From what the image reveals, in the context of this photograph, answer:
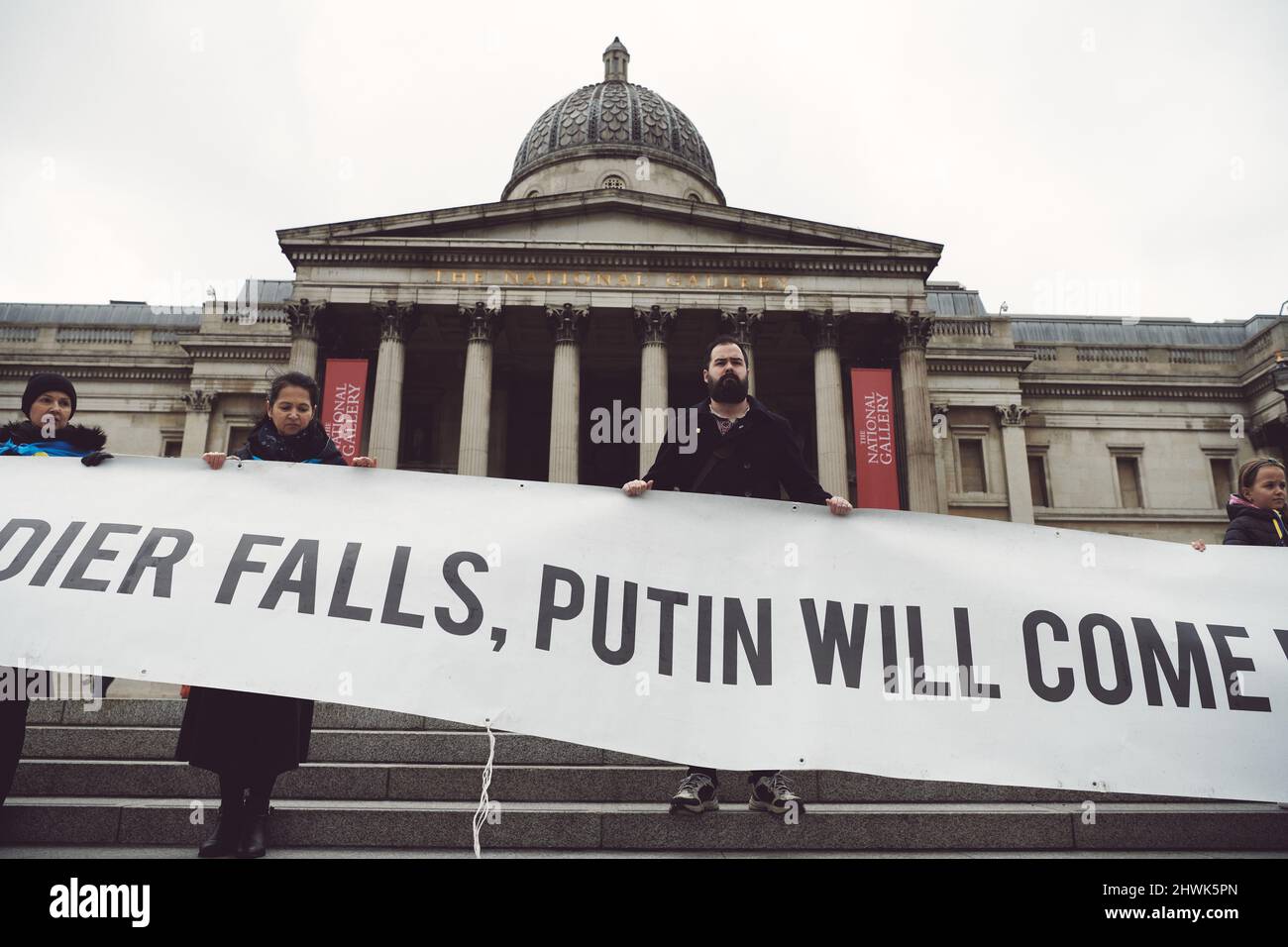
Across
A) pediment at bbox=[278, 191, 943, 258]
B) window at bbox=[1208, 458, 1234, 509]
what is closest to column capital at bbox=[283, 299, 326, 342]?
pediment at bbox=[278, 191, 943, 258]

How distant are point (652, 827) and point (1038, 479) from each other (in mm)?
32834

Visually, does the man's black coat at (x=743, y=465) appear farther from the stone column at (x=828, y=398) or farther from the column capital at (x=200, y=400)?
the column capital at (x=200, y=400)

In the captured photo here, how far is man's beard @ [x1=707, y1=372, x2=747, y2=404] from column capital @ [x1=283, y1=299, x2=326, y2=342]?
75.1 ft

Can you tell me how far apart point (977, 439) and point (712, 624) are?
31.4m

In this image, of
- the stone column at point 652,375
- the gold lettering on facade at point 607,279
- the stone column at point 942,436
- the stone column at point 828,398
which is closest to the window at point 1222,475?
the stone column at point 942,436

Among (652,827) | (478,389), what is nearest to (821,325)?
(478,389)

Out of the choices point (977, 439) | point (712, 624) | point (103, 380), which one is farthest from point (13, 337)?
point (712, 624)

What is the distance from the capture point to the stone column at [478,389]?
961 inches

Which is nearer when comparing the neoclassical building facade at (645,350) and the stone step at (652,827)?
the stone step at (652,827)

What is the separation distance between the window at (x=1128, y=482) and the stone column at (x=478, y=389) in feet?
81.7

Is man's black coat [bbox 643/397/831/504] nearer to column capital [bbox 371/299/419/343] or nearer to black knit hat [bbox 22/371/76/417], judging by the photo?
black knit hat [bbox 22/371/76/417]
